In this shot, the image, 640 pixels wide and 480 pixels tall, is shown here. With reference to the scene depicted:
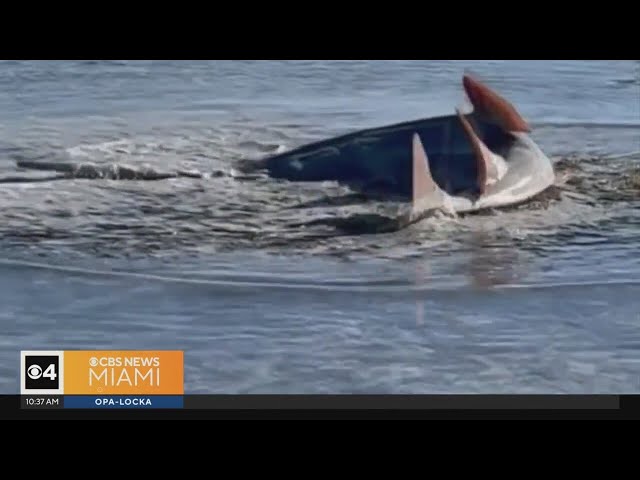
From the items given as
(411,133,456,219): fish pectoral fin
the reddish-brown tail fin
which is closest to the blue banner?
(411,133,456,219): fish pectoral fin

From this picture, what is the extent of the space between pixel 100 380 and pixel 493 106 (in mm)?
→ 2248

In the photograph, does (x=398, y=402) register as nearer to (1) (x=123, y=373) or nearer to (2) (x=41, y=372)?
(1) (x=123, y=373)

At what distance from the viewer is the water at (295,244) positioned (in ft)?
11.4

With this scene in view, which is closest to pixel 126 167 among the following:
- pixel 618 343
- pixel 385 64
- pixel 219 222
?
pixel 219 222

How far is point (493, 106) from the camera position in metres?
5.00

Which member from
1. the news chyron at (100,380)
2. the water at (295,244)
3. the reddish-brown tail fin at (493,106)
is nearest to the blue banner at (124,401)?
the news chyron at (100,380)

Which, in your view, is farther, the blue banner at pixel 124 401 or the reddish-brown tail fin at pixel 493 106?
the reddish-brown tail fin at pixel 493 106

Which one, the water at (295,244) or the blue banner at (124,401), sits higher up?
the water at (295,244)

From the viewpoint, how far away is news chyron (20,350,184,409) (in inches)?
124

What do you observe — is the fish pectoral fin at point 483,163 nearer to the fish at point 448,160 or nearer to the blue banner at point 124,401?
the fish at point 448,160

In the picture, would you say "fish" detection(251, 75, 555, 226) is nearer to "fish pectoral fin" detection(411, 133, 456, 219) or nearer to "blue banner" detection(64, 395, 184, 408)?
"fish pectoral fin" detection(411, 133, 456, 219)

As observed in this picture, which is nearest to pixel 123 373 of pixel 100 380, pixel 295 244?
pixel 100 380

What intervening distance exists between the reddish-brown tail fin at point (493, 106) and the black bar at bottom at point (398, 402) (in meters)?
1.95

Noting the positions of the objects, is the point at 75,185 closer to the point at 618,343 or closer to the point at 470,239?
the point at 470,239
